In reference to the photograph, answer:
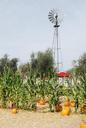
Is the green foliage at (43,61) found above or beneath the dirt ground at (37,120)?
above

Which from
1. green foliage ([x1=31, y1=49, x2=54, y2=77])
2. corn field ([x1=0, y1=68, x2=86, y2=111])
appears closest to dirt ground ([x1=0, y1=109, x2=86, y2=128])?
corn field ([x1=0, y1=68, x2=86, y2=111])

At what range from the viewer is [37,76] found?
1662cm

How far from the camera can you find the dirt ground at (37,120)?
37.0 ft

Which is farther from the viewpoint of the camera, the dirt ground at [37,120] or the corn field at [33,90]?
the corn field at [33,90]

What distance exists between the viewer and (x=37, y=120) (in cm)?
1234

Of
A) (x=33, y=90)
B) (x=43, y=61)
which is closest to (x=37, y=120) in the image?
(x=33, y=90)

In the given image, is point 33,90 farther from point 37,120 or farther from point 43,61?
point 43,61

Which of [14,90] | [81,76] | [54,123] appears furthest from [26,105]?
[54,123]

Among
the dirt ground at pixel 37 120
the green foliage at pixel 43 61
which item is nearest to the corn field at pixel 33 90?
the dirt ground at pixel 37 120

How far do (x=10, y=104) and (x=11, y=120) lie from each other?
161 inches

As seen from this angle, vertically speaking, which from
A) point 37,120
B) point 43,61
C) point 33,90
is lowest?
point 37,120

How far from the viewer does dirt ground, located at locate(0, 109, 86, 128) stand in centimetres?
1128

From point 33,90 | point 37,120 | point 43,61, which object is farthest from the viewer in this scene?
point 43,61

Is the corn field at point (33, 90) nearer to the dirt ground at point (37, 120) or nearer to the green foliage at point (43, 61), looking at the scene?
the dirt ground at point (37, 120)
